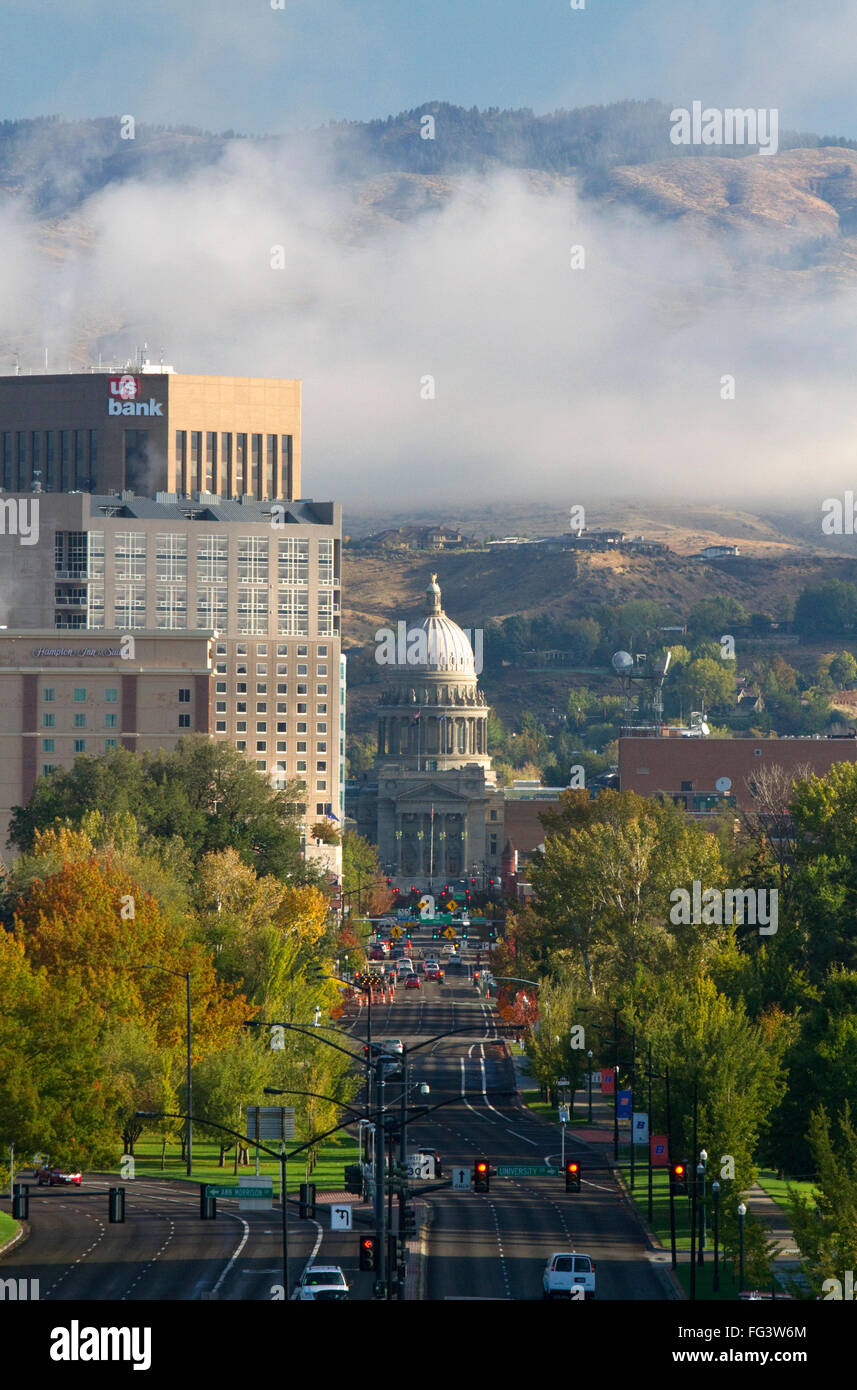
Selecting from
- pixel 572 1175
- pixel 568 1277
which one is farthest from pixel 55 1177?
pixel 568 1277

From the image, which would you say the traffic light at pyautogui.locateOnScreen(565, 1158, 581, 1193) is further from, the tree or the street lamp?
the tree

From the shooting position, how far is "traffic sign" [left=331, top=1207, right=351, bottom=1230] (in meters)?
58.0

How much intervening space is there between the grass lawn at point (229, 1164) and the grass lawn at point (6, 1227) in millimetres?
9370

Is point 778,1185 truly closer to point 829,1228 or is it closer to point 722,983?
point 722,983

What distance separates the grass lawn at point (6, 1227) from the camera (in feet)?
195

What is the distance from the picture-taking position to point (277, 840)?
133625 millimetres

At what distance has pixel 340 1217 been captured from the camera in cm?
5941

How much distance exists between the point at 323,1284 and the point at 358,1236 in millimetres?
14331

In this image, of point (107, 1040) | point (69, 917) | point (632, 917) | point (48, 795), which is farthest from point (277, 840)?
point (107, 1040)

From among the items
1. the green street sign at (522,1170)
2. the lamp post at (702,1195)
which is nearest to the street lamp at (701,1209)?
the lamp post at (702,1195)

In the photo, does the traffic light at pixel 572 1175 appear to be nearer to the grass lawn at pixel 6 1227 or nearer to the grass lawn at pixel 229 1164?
the grass lawn at pixel 229 1164

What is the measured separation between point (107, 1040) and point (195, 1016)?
24.8 ft

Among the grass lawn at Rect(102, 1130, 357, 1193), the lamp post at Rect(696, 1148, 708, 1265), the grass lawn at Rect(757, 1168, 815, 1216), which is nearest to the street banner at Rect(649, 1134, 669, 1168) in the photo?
the lamp post at Rect(696, 1148, 708, 1265)
